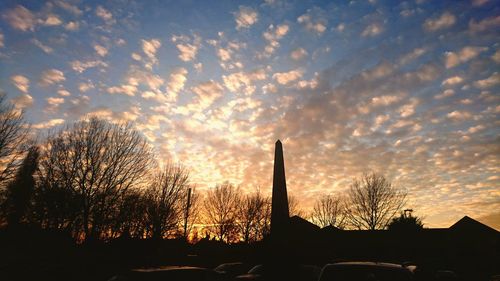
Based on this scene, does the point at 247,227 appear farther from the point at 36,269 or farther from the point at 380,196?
the point at 36,269

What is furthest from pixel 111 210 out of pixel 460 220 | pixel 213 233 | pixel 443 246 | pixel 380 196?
pixel 460 220

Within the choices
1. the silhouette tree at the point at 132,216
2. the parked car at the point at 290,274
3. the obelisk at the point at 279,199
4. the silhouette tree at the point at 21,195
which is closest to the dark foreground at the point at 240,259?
the parked car at the point at 290,274

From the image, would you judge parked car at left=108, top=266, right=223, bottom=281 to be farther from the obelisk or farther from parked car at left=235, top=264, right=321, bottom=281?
the obelisk

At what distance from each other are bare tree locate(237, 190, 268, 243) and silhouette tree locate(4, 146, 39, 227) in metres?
26.6

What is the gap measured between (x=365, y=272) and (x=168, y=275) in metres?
3.97

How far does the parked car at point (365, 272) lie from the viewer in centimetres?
493

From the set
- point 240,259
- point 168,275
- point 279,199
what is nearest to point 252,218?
point 240,259

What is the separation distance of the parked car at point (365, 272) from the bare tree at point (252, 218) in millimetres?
41668

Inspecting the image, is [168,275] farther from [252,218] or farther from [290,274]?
[252,218]

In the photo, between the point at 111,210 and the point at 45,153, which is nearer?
the point at 45,153

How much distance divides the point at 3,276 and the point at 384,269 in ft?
51.5

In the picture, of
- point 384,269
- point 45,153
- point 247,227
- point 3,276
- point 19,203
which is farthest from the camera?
point 247,227

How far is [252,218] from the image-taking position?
47.1m

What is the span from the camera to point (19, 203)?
94.2 ft
